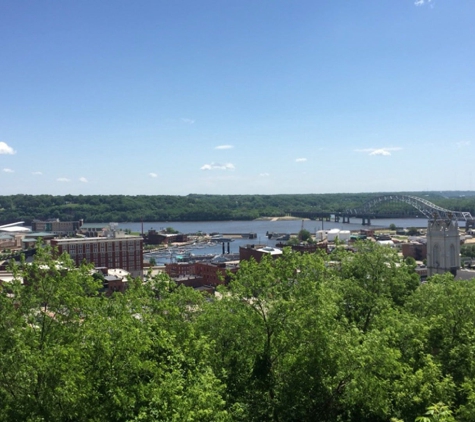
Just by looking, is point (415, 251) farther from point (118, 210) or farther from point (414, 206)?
point (118, 210)

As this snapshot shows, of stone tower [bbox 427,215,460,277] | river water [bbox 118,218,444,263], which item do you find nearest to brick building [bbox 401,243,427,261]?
stone tower [bbox 427,215,460,277]

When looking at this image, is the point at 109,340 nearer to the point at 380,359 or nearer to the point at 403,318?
the point at 380,359

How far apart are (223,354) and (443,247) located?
2571 centimetres

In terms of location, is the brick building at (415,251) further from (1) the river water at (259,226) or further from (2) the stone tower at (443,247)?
(1) the river water at (259,226)

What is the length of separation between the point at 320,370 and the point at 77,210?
16845 cm

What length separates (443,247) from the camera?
109 feet

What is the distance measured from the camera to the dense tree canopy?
7953 mm

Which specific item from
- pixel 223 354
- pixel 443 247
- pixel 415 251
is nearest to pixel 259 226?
pixel 415 251

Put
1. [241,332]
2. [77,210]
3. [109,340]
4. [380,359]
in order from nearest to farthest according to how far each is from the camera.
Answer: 1. [109,340]
2. [380,359]
3. [241,332]
4. [77,210]

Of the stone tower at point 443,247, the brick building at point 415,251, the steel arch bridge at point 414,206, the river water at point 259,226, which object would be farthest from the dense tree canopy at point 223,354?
the steel arch bridge at point 414,206

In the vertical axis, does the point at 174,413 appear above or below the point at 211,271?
above

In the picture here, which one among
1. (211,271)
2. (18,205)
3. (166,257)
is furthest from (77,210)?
(211,271)

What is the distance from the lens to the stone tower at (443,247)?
1308 inches

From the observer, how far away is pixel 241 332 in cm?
1080
